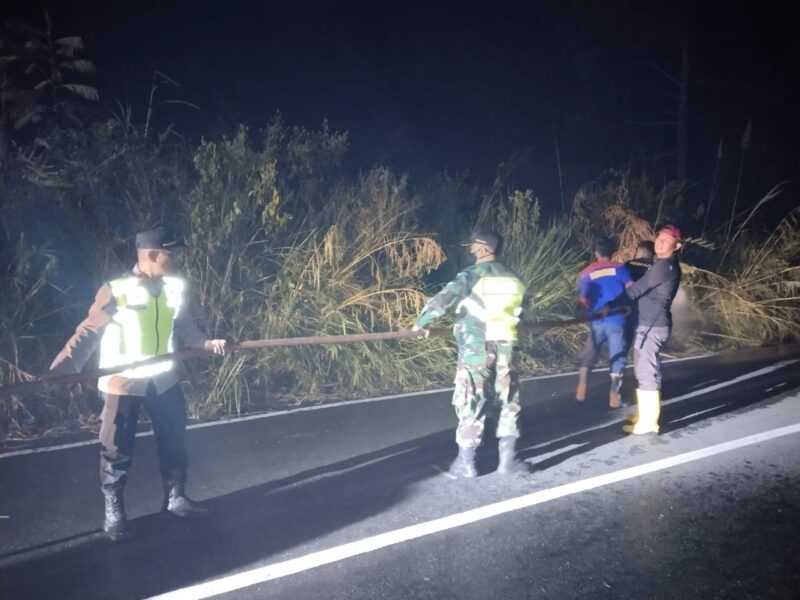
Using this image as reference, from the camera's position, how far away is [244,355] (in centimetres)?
768

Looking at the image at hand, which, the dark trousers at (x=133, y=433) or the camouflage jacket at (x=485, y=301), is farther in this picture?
the camouflage jacket at (x=485, y=301)

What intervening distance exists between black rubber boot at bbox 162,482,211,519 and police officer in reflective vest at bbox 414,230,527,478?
5.81 ft

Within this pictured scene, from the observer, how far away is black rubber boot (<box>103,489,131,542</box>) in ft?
13.2

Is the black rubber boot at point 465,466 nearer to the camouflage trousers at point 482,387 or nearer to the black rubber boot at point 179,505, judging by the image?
the camouflage trousers at point 482,387

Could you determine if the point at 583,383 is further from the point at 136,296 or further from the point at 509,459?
the point at 136,296

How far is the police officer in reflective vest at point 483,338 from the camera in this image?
484cm

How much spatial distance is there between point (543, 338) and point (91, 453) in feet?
20.0

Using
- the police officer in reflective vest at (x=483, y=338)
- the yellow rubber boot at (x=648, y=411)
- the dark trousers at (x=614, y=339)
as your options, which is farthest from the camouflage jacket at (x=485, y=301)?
the dark trousers at (x=614, y=339)

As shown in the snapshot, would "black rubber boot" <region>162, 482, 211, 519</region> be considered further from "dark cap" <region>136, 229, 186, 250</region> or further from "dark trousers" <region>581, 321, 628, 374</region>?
"dark trousers" <region>581, 321, 628, 374</region>

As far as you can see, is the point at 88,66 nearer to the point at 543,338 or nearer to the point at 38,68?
the point at 38,68

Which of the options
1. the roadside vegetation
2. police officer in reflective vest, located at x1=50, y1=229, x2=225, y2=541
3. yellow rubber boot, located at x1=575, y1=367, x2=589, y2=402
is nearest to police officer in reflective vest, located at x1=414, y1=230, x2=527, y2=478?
police officer in reflective vest, located at x1=50, y1=229, x2=225, y2=541

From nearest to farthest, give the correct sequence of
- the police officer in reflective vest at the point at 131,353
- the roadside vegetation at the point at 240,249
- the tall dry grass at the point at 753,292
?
the police officer in reflective vest at the point at 131,353, the roadside vegetation at the point at 240,249, the tall dry grass at the point at 753,292

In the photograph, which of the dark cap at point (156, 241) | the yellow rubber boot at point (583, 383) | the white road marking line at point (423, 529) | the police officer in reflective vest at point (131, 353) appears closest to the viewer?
the white road marking line at point (423, 529)

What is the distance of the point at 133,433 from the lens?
4145 millimetres
